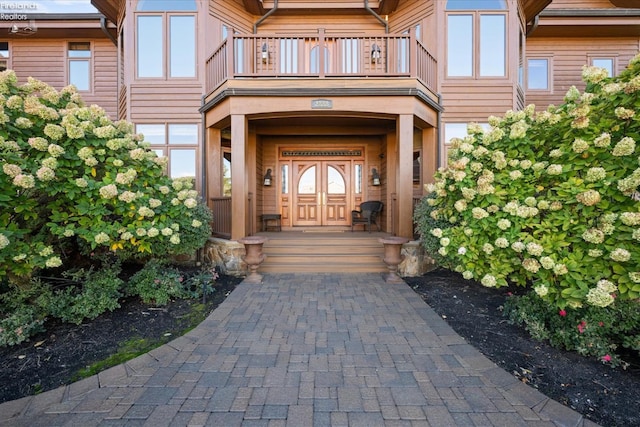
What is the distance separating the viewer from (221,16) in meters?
7.11

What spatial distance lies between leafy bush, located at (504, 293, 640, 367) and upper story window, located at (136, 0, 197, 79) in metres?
8.34

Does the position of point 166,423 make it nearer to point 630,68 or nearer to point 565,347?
point 565,347

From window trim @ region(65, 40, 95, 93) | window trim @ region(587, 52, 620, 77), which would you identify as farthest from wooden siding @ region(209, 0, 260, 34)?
window trim @ region(587, 52, 620, 77)

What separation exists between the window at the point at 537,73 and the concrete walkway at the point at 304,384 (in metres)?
8.41

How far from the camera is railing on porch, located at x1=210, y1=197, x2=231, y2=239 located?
6.27m

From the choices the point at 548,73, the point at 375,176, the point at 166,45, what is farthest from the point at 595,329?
the point at 166,45

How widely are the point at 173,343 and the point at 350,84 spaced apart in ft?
17.4

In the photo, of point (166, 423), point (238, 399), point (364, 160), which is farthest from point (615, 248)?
point (364, 160)

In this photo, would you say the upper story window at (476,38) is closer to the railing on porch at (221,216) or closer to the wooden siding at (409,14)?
the wooden siding at (409,14)

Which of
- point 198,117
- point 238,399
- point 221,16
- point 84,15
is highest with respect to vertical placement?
point 84,15

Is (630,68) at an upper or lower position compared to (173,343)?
upper

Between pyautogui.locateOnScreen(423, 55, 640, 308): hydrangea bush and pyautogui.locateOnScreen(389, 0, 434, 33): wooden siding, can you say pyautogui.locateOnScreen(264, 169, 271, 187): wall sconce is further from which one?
pyautogui.locateOnScreen(423, 55, 640, 308): hydrangea bush

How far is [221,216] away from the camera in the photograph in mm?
6438

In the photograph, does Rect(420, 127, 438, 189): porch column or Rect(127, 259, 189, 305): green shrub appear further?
Rect(420, 127, 438, 189): porch column
